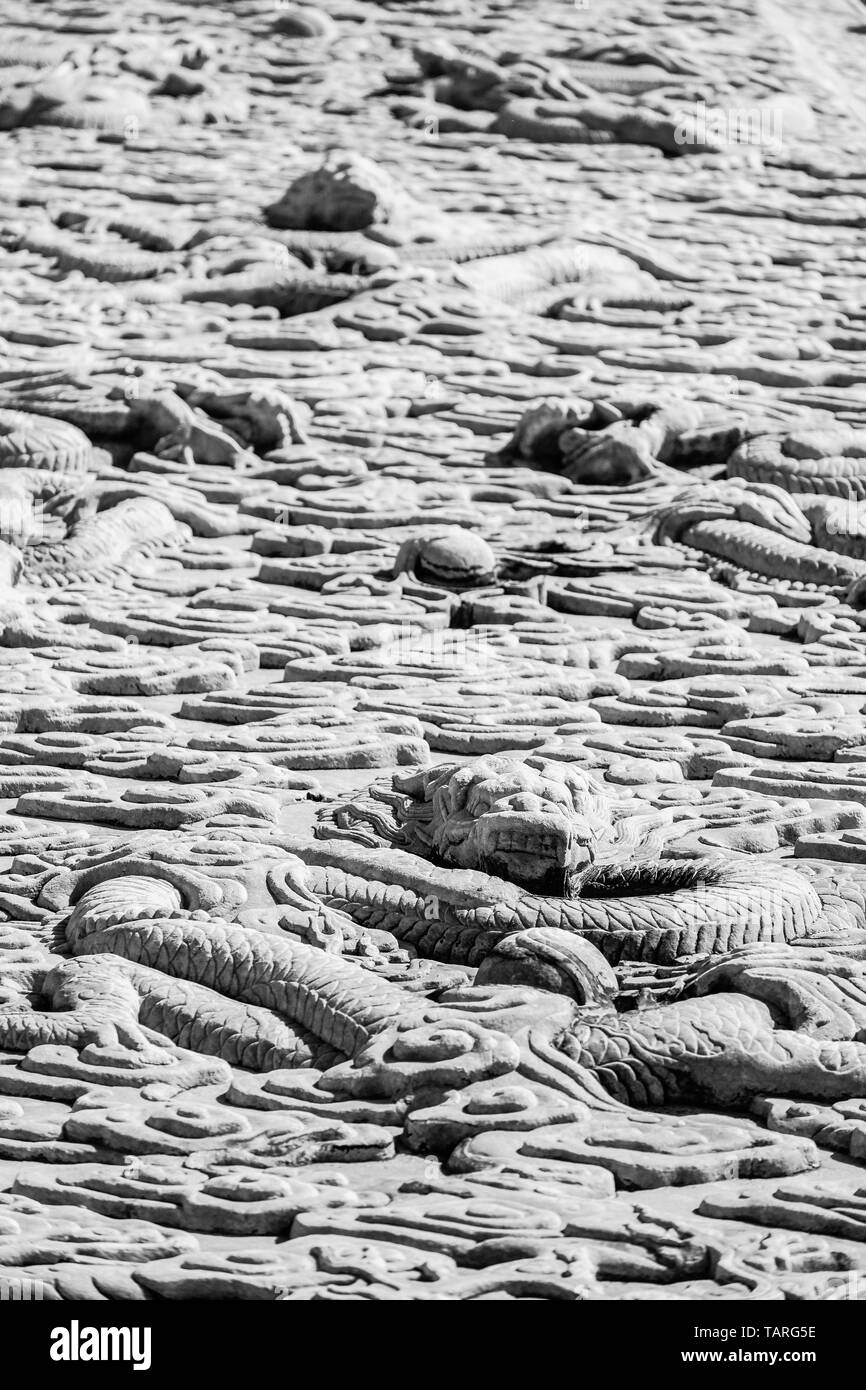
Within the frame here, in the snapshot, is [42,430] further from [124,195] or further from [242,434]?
[124,195]

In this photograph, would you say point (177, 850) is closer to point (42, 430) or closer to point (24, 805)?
point (24, 805)

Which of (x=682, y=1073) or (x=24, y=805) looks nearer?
(x=682, y=1073)

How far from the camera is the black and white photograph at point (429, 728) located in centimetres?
522

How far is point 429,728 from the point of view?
845cm

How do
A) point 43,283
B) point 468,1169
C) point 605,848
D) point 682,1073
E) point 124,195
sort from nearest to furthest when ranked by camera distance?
point 468,1169, point 682,1073, point 605,848, point 43,283, point 124,195

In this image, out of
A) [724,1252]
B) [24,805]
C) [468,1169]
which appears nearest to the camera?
[724,1252]

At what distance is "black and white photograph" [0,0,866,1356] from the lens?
5.22 meters

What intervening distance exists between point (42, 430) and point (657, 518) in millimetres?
3298

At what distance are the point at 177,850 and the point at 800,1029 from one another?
202 centimetres

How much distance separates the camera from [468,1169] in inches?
211

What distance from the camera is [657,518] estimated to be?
11.7 meters

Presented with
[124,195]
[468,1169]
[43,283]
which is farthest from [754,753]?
[124,195]

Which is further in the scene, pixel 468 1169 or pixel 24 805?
pixel 24 805

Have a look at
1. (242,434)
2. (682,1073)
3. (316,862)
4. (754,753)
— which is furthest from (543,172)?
(682,1073)
